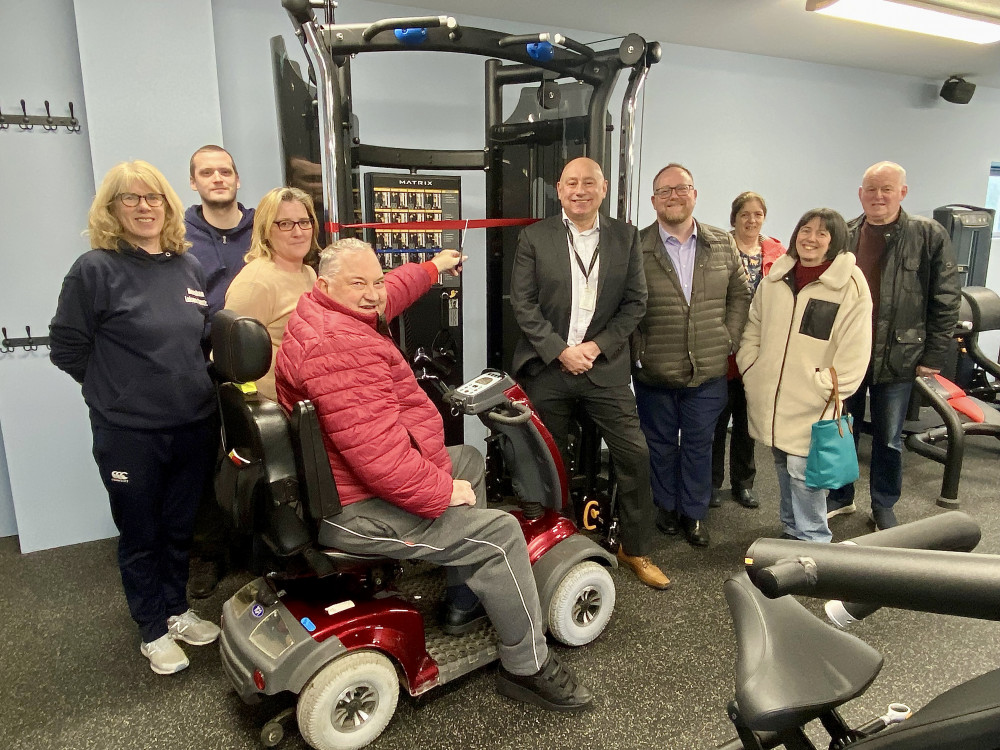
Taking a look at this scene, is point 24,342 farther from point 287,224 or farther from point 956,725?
point 956,725

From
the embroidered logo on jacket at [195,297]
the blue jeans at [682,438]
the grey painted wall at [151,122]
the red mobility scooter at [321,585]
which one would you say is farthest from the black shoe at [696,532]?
the embroidered logo on jacket at [195,297]

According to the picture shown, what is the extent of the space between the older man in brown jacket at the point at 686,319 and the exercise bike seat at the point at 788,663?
171cm

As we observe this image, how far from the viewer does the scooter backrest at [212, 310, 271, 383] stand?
150 cm

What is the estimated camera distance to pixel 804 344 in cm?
246

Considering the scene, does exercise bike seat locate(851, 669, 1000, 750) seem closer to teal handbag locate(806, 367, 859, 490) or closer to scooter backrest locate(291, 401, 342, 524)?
scooter backrest locate(291, 401, 342, 524)

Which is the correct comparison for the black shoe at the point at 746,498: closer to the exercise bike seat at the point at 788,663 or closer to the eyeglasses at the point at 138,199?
the exercise bike seat at the point at 788,663

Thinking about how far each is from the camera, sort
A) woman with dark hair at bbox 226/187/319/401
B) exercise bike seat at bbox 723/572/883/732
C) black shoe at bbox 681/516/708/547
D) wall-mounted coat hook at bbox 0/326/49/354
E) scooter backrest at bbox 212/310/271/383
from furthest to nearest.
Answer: black shoe at bbox 681/516/708/547, wall-mounted coat hook at bbox 0/326/49/354, woman with dark hair at bbox 226/187/319/401, scooter backrest at bbox 212/310/271/383, exercise bike seat at bbox 723/572/883/732

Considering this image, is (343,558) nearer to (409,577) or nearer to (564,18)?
(409,577)

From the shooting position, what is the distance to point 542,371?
8.03ft

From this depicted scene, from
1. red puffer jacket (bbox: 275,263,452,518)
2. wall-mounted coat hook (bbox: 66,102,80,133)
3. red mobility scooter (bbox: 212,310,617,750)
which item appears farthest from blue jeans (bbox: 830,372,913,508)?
wall-mounted coat hook (bbox: 66,102,80,133)

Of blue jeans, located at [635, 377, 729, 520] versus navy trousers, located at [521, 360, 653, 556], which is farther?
blue jeans, located at [635, 377, 729, 520]

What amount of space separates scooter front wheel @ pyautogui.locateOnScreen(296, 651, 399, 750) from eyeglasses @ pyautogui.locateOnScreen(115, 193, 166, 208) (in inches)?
54.4

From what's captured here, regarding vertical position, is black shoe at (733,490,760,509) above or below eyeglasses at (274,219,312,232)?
below

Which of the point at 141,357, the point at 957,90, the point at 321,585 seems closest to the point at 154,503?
the point at 141,357
